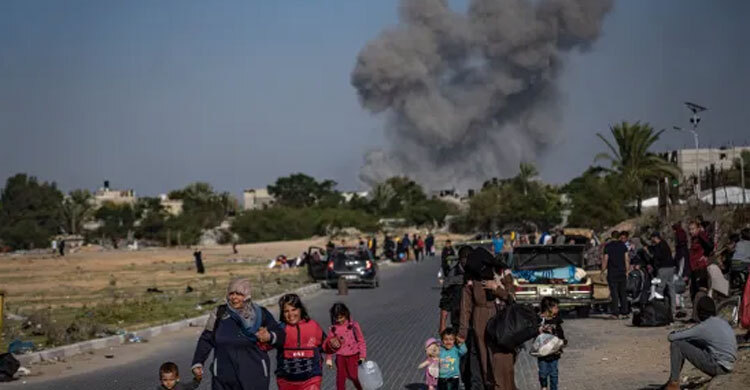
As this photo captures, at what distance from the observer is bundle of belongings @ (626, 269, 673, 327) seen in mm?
18062

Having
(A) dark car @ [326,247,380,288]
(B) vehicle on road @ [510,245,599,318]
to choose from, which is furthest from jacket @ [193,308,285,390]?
(A) dark car @ [326,247,380,288]

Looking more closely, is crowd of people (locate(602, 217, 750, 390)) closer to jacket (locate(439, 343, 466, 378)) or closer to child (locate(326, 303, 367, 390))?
jacket (locate(439, 343, 466, 378))

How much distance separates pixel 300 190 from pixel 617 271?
14395cm

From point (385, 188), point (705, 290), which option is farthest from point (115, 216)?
point (705, 290)

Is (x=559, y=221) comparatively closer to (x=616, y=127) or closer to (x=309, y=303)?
(x=616, y=127)

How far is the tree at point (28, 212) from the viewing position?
11700 cm

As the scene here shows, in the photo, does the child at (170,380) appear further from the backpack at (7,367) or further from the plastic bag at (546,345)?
the backpack at (7,367)

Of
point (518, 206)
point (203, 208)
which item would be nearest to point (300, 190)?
point (203, 208)

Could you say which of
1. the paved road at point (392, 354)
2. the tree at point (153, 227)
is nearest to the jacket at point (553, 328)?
the paved road at point (392, 354)

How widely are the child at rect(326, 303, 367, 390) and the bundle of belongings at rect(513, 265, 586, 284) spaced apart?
34.4 feet

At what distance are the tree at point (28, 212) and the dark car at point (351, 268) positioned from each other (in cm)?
8928

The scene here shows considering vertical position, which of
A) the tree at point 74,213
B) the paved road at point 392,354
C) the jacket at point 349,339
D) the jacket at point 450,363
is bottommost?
the paved road at point 392,354

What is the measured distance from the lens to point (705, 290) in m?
15.7

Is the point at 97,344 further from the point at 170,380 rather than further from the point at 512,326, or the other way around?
the point at 512,326
